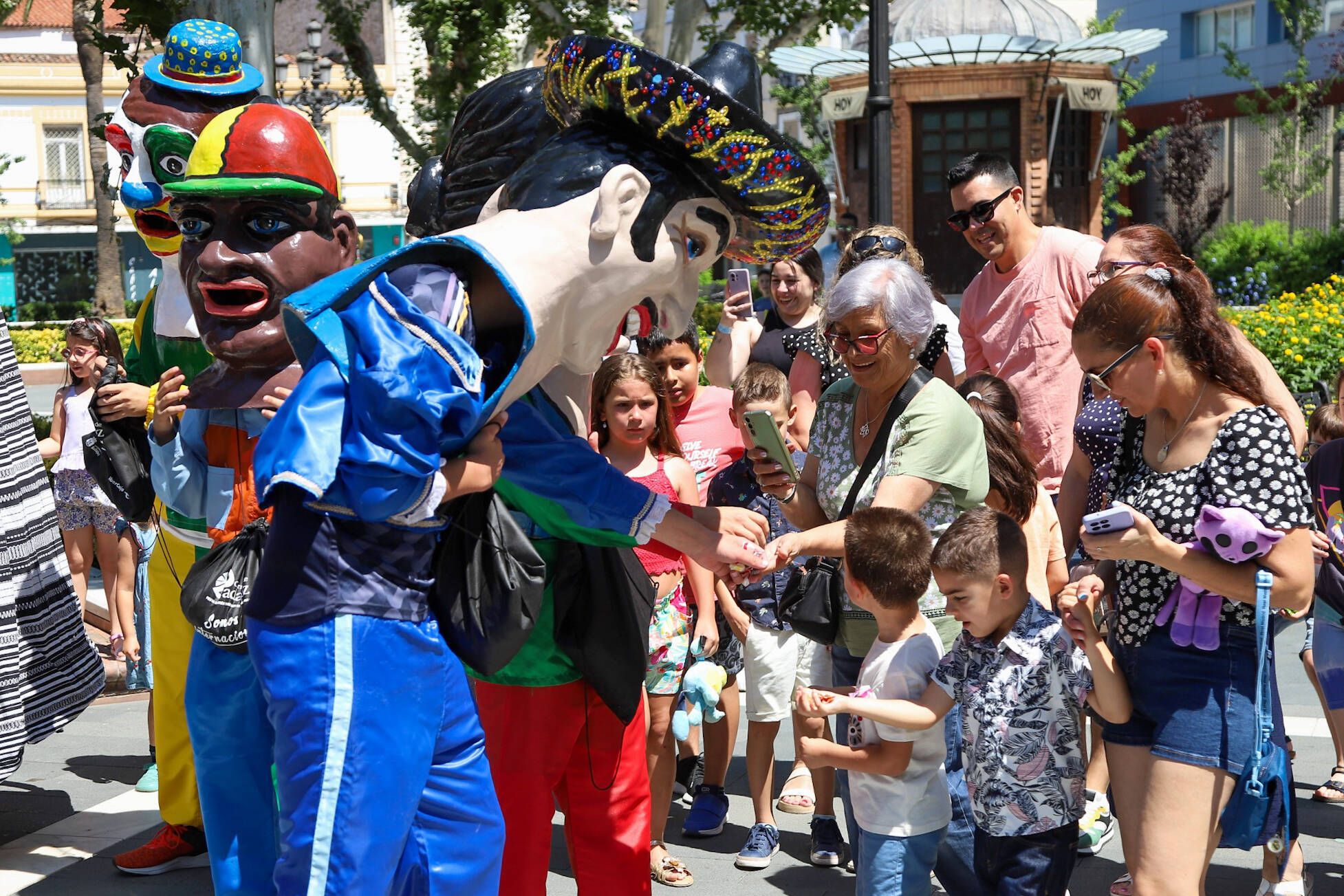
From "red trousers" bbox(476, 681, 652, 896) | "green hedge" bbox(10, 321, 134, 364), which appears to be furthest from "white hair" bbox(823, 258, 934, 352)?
"green hedge" bbox(10, 321, 134, 364)

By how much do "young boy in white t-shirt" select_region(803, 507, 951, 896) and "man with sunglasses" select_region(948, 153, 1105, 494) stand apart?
177 centimetres

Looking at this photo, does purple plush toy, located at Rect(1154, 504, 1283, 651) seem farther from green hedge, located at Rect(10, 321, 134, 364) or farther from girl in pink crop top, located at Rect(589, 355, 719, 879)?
green hedge, located at Rect(10, 321, 134, 364)

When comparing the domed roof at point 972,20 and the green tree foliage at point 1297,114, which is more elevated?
the domed roof at point 972,20

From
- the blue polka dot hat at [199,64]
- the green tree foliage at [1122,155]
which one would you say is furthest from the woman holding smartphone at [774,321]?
the green tree foliage at [1122,155]

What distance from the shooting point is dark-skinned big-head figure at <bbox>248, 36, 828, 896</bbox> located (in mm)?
2570

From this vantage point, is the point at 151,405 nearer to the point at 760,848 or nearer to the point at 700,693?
the point at 700,693

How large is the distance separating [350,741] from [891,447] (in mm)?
1700

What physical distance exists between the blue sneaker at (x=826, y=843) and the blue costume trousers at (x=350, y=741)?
2200 millimetres

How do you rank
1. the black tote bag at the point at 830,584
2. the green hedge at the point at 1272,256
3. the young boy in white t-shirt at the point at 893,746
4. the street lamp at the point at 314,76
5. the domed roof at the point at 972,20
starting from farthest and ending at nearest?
1. the green hedge at the point at 1272,256
2. the domed roof at the point at 972,20
3. the street lamp at the point at 314,76
4. the black tote bag at the point at 830,584
5. the young boy in white t-shirt at the point at 893,746

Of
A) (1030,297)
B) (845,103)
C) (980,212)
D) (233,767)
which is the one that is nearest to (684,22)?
(845,103)

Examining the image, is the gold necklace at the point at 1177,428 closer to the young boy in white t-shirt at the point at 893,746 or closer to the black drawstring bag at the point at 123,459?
the young boy in white t-shirt at the point at 893,746

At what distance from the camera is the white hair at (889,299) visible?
364 centimetres

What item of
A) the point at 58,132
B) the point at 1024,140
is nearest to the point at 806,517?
the point at 1024,140

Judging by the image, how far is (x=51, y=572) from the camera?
4672mm
